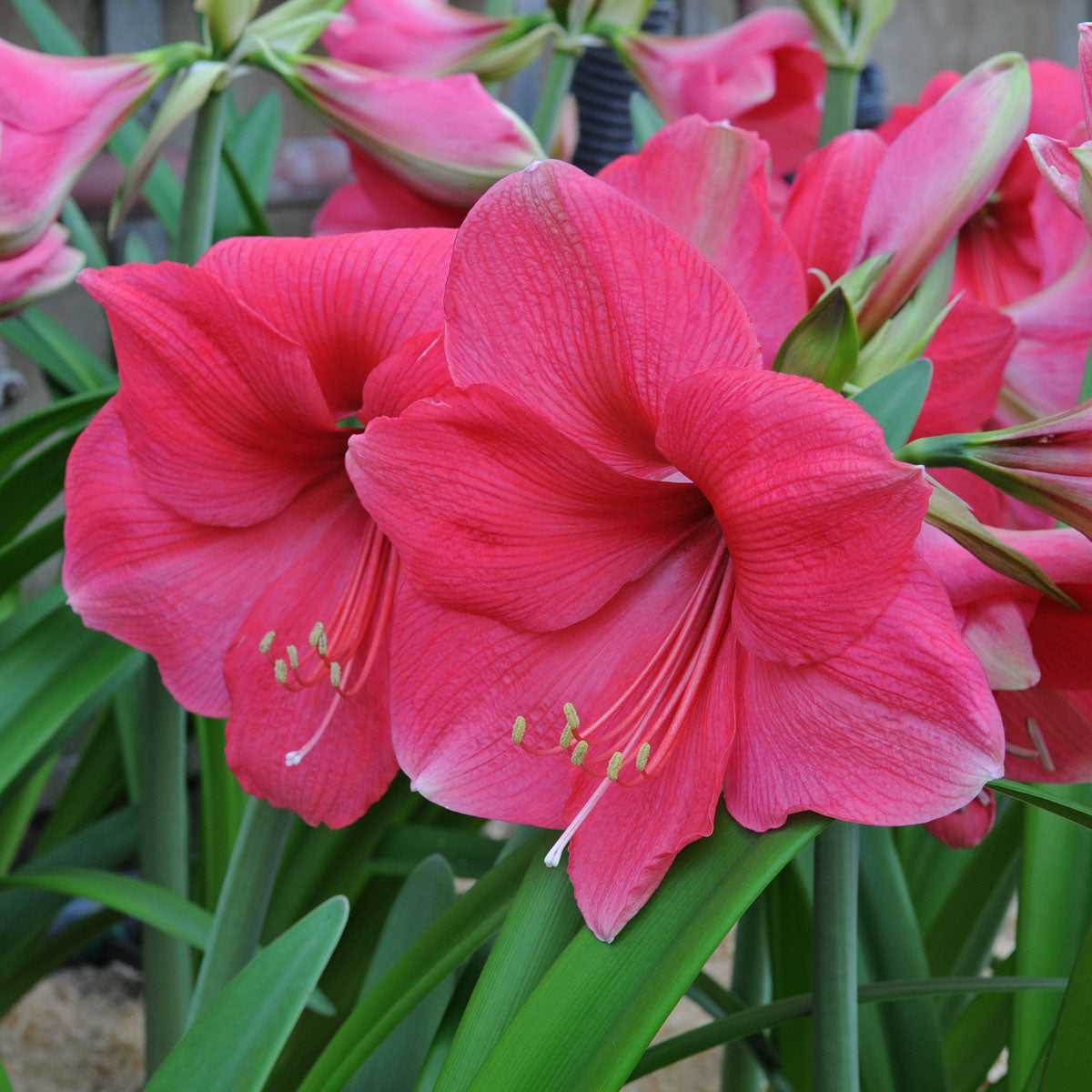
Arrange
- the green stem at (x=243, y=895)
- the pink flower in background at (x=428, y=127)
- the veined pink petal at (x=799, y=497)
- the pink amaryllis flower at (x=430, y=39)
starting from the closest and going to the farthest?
the veined pink petal at (x=799, y=497), the green stem at (x=243, y=895), the pink flower in background at (x=428, y=127), the pink amaryllis flower at (x=430, y=39)

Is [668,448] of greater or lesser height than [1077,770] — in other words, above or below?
Result: above

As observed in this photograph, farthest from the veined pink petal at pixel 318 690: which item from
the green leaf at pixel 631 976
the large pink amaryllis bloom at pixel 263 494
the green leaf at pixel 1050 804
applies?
the green leaf at pixel 1050 804

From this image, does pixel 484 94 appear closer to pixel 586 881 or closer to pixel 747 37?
pixel 747 37

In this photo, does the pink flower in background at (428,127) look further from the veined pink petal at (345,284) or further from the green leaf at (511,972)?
the green leaf at (511,972)

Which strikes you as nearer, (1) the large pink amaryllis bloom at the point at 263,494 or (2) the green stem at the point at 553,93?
(1) the large pink amaryllis bloom at the point at 263,494

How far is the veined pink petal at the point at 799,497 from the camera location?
1.08ft

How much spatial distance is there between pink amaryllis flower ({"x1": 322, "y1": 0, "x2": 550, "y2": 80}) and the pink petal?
0.47 meters

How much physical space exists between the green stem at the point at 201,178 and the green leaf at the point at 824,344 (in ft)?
1.48

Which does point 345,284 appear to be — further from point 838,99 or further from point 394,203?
point 838,99

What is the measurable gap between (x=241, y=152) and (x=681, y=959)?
3.60 feet

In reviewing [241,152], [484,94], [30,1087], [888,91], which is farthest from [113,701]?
[888,91]

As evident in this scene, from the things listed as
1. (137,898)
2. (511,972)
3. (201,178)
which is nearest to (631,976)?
(511,972)

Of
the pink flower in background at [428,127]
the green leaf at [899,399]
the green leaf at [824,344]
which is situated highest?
the green leaf at [824,344]

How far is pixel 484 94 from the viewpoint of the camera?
0.66m
